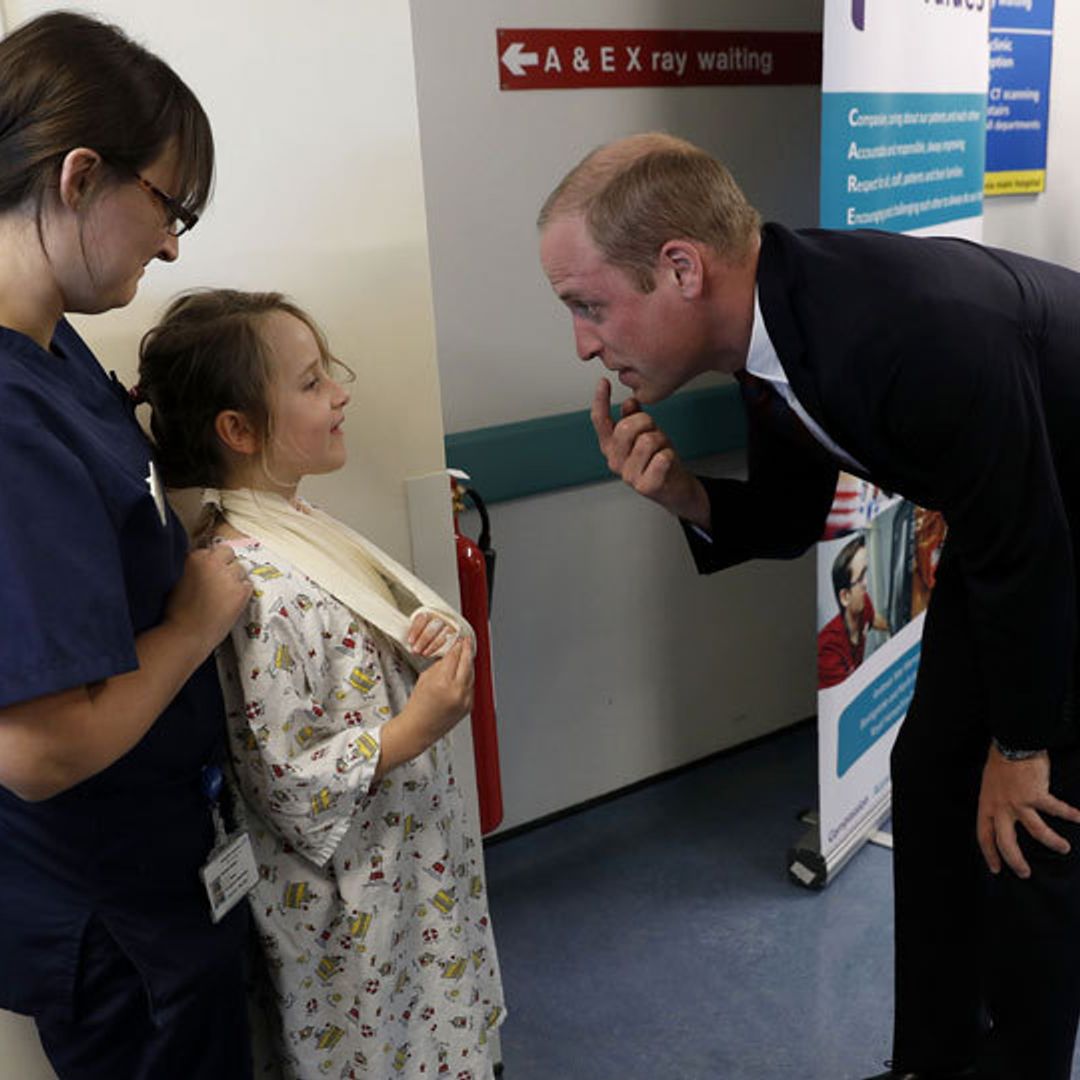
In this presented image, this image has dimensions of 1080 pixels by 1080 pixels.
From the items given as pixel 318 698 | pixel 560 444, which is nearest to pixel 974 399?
pixel 318 698

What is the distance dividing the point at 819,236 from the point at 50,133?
3.20ft

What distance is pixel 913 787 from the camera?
190 cm

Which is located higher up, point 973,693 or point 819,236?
point 819,236

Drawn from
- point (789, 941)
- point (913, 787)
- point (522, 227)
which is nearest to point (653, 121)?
point (522, 227)

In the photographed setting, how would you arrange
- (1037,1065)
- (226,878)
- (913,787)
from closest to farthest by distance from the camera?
(226,878) → (1037,1065) → (913,787)

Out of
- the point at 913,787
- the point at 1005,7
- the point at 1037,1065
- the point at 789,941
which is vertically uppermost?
the point at 1005,7

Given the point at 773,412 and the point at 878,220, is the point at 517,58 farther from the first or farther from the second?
the point at 773,412

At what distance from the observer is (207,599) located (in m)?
1.20

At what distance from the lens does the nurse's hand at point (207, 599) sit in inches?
46.6

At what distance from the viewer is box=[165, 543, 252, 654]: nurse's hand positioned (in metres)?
1.18

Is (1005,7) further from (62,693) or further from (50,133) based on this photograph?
(62,693)

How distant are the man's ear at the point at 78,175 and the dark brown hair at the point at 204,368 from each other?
0.35 metres

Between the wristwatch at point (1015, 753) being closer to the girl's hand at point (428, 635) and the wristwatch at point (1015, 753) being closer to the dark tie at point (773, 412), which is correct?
the dark tie at point (773, 412)

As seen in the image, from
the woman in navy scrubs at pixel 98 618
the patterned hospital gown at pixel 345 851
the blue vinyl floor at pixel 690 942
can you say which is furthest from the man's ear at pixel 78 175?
the blue vinyl floor at pixel 690 942
